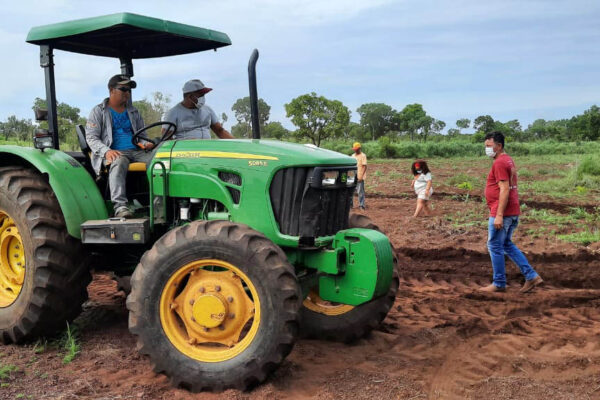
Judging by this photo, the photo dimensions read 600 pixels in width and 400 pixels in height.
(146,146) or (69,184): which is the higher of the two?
(146,146)

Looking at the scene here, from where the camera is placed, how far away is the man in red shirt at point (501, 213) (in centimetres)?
674

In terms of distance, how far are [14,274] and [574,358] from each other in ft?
14.8

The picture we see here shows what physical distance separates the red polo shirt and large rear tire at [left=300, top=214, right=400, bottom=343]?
234cm

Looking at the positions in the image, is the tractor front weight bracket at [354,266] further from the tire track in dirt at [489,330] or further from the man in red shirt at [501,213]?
the man in red shirt at [501,213]

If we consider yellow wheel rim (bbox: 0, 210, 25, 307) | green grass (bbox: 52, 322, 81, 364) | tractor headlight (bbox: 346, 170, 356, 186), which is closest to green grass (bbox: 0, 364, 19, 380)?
green grass (bbox: 52, 322, 81, 364)

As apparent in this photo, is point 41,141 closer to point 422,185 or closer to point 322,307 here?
point 322,307

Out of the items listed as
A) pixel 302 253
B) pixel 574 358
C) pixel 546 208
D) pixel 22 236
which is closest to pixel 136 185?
pixel 22 236

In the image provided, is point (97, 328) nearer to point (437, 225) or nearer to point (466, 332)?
point (466, 332)

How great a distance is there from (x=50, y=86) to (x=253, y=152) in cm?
200

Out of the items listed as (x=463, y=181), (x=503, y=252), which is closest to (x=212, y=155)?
(x=503, y=252)

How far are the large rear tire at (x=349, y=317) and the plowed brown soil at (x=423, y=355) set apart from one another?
10 cm

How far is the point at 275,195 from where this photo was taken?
4.39 meters

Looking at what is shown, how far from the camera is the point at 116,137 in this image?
207 inches

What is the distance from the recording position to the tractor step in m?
4.54
